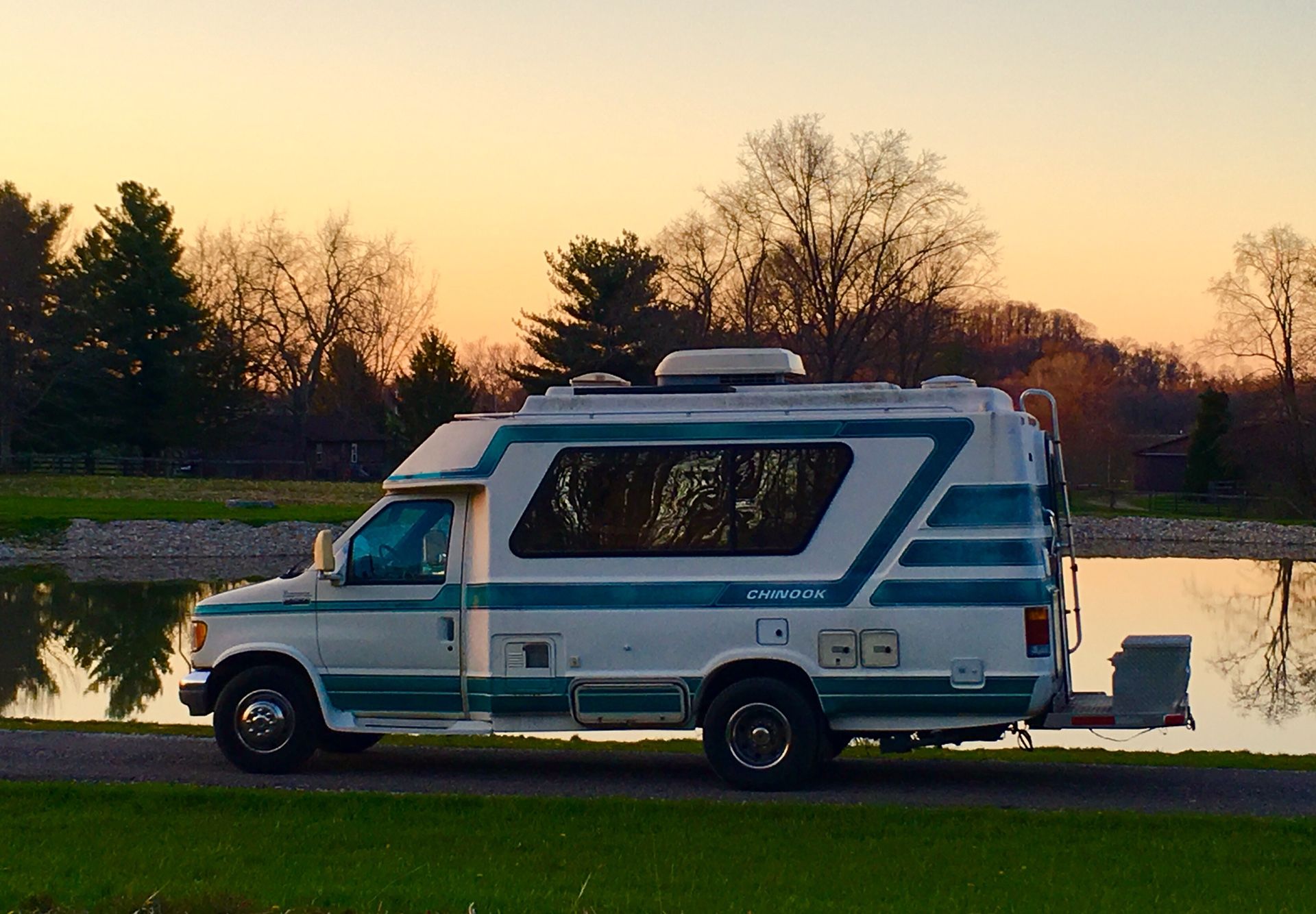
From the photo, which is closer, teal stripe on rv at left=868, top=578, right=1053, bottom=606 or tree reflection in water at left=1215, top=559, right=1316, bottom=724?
teal stripe on rv at left=868, top=578, right=1053, bottom=606

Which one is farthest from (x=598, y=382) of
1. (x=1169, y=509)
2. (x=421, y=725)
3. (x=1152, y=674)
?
(x=1169, y=509)

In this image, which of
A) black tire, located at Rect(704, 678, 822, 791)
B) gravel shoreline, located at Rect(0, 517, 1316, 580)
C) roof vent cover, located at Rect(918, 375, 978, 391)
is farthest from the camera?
gravel shoreline, located at Rect(0, 517, 1316, 580)

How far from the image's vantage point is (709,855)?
8945mm

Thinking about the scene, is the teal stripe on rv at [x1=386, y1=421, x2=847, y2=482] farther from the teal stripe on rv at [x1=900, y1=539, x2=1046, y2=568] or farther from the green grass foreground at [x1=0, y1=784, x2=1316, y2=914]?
the green grass foreground at [x1=0, y1=784, x2=1316, y2=914]

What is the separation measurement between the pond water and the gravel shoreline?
3.23 m

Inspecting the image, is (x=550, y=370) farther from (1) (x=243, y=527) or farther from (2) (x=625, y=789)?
(2) (x=625, y=789)

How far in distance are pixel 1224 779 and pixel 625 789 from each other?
4490 millimetres

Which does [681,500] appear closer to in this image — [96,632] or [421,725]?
[421,725]

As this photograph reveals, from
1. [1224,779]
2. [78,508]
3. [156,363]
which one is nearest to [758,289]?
[156,363]

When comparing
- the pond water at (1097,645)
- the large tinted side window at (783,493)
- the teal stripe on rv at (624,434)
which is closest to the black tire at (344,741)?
the teal stripe on rv at (624,434)

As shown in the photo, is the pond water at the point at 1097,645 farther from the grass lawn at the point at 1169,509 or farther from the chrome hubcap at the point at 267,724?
the grass lawn at the point at 1169,509

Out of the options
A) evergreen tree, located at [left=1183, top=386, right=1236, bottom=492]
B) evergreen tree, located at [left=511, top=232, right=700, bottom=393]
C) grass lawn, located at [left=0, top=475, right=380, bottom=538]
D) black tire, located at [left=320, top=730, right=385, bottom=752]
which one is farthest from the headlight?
evergreen tree, located at [left=1183, top=386, right=1236, bottom=492]

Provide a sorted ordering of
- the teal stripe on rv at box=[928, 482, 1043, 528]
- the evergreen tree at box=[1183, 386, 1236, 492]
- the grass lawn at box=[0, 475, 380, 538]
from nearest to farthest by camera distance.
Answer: the teal stripe on rv at box=[928, 482, 1043, 528], the grass lawn at box=[0, 475, 380, 538], the evergreen tree at box=[1183, 386, 1236, 492]

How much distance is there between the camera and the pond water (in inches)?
710
